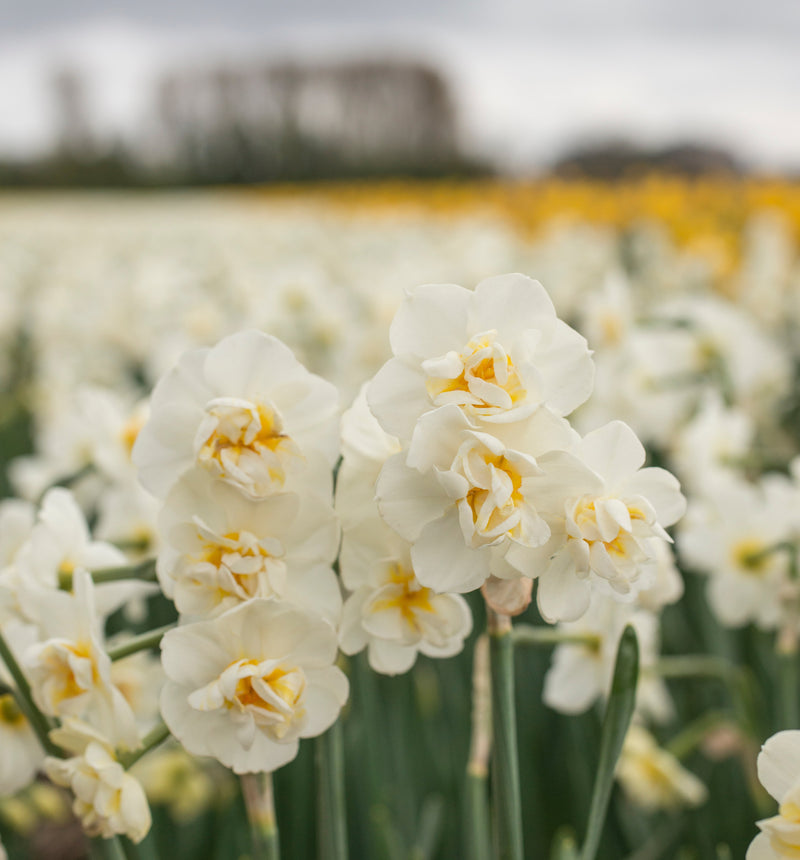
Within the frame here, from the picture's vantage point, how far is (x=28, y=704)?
0.83m

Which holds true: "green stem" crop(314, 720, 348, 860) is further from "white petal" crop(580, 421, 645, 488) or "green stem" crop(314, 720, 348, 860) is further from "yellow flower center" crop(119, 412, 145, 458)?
"yellow flower center" crop(119, 412, 145, 458)

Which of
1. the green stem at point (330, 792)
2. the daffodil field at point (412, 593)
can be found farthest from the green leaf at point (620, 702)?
the green stem at point (330, 792)

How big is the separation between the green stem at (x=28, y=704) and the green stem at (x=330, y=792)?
23 centimetres

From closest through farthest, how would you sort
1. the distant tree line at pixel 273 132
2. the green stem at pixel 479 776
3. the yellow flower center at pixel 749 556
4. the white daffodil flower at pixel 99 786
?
the white daffodil flower at pixel 99 786, the green stem at pixel 479 776, the yellow flower center at pixel 749 556, the distant tree line at pixel 273 132

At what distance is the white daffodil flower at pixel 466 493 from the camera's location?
2.09 feet

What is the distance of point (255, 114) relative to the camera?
35750 millimetres

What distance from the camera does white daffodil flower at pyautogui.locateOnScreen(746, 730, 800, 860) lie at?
2.23 ft

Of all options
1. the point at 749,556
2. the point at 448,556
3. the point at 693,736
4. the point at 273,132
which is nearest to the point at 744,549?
the point at 749,556

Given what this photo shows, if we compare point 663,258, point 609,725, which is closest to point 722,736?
point 609,725

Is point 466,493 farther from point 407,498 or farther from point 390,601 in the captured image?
point 390,601

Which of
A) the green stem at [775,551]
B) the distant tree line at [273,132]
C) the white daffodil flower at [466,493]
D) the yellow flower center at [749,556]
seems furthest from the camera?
the distant tree line at [273,132]

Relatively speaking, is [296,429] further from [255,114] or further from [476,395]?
[255,114]

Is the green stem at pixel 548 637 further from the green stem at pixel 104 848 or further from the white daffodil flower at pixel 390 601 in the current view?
the green stem at pixel 104 848

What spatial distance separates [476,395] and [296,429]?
0.54ft
